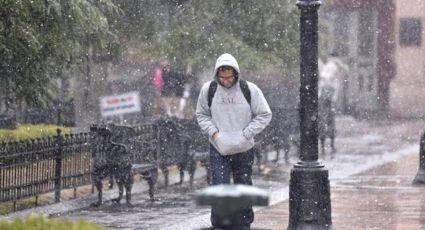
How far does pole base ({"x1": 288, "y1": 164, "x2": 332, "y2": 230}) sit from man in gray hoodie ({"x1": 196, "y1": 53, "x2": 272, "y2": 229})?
468 mm

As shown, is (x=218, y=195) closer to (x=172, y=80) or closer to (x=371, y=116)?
(x=172, y=80)

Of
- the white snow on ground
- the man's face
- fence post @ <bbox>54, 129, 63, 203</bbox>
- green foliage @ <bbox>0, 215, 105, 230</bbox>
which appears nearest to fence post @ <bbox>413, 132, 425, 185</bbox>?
the white snow on ground

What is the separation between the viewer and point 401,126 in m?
44.0

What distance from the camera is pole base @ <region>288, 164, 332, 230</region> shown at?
11.8m

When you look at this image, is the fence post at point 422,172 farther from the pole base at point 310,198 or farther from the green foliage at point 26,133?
the pole base at point 310,198

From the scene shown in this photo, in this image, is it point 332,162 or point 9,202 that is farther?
point 332,162

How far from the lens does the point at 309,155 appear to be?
11836 mm

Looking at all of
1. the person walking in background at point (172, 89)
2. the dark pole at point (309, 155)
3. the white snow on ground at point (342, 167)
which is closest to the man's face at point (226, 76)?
the dark pole at point (309, 155)

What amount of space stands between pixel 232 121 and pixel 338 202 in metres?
4.56

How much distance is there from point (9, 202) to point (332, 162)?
11.3m

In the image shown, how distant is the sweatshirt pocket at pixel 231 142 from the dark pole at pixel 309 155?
22.4 inches

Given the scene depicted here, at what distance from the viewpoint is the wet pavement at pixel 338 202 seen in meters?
13.6

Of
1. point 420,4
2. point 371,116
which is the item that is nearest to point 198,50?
point 371,116

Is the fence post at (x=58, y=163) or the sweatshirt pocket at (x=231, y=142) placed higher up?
the sweatshirt pocket at (x=231, y=142)
